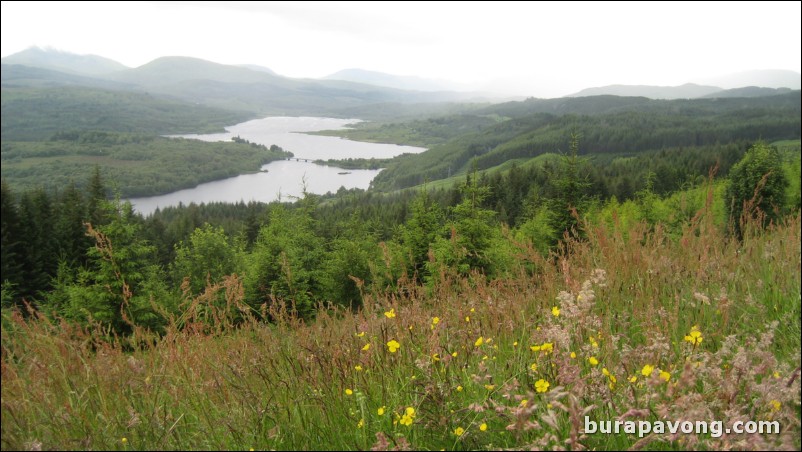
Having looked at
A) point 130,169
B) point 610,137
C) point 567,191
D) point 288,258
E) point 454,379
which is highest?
point 610,137

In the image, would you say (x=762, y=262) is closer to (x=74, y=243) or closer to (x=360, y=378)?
(x=360, y=378)

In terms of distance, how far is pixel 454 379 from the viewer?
237 centimetres

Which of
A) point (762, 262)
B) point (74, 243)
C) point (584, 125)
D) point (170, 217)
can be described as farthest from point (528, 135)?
point (762, 262)

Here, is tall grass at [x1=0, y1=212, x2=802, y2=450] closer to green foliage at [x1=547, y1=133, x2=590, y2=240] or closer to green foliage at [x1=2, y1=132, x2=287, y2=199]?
green foliage at [x1=547, y1=133, x2=590, y2=240]

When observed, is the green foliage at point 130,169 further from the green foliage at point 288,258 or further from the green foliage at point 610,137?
the green foliage at point 288,258

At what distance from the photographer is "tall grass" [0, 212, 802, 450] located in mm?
1820

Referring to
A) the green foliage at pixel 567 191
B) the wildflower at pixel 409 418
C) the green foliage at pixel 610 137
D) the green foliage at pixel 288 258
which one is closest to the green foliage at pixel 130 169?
the green foliage at pixel 610 137

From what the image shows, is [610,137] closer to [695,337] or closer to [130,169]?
[695,337]

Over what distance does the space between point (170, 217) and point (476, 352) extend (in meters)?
95.2

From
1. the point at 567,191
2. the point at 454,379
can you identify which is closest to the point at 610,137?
Answer: the point at 567,191

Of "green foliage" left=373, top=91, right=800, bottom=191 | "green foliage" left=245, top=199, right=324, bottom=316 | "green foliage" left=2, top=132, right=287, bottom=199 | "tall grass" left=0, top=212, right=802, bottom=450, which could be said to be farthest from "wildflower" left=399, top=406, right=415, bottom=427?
"green foliage" left=2, top=132, right=287, bottom=199

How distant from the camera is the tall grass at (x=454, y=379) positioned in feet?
5.97

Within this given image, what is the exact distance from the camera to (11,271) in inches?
1197

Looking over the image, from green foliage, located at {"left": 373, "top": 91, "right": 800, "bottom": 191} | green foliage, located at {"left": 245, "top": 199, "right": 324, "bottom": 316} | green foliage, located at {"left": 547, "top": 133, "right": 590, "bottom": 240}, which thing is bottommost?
green foliage, located at {"left": 245, "top": 199, "right": 324, "bottom": 316}
